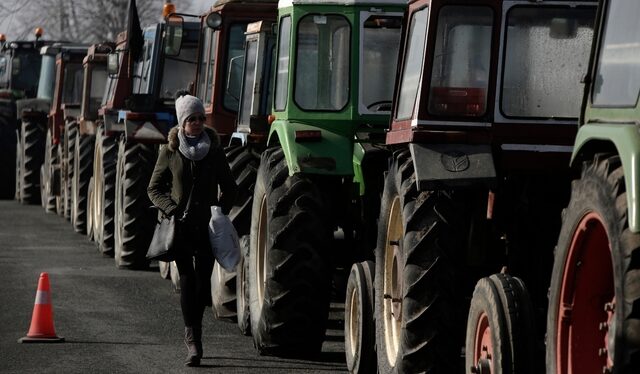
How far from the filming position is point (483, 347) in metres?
8.70

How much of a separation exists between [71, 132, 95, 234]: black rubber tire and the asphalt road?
8.60 ft

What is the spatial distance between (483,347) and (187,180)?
151 inches

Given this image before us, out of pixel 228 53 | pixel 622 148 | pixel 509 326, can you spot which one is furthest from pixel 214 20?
pixel 622 148

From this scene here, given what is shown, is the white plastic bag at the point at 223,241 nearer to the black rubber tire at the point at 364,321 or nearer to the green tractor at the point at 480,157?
the black rubber tire at the point at 364,321

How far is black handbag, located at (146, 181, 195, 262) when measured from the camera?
39.1 feet

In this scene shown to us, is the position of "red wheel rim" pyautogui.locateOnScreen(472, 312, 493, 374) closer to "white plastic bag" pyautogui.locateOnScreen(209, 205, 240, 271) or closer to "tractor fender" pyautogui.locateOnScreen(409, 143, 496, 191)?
"tractor fender" pyautogui.locateOnScreen(409, 143, 496, 191)

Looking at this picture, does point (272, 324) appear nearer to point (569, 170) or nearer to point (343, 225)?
point (343, 225)

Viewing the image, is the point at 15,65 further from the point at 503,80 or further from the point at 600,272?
the point at 600,272

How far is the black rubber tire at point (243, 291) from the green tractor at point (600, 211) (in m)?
6.44

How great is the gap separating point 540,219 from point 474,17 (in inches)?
44.8

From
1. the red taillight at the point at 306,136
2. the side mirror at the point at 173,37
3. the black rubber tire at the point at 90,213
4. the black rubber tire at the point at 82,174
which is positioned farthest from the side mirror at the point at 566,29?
the black rubber tire at the point at 82,174

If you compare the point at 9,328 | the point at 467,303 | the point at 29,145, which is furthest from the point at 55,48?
the point at 467,303

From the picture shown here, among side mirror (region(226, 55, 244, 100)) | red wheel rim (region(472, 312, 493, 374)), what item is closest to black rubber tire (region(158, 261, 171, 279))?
side mirror (region(226, 55, 244, 100))

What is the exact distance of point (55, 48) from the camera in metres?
30.7
